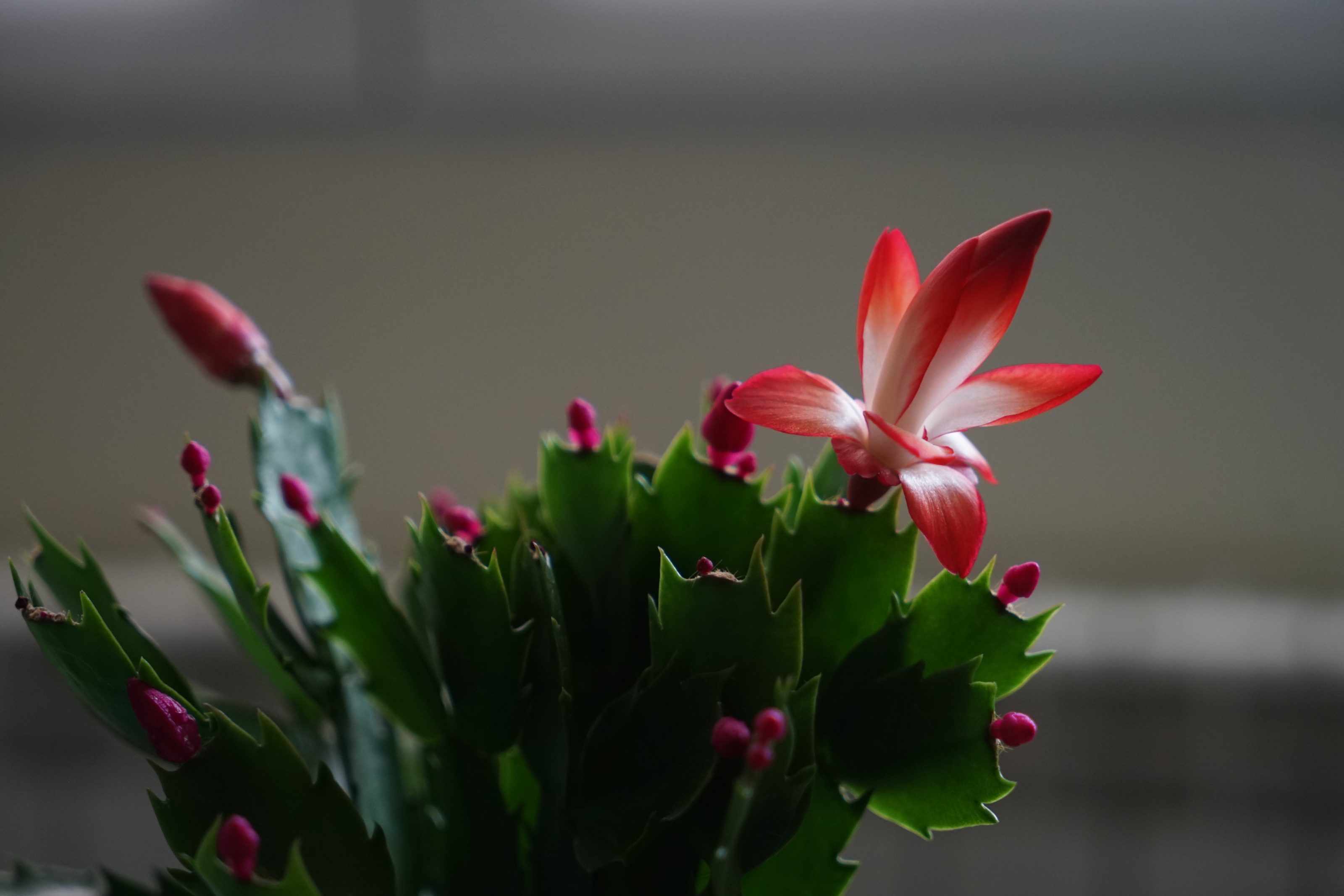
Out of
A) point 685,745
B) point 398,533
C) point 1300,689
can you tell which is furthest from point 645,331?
point 685,745

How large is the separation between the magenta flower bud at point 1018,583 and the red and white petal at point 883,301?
0.29 feet

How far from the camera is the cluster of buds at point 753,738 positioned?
29cm

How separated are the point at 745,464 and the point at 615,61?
105cm

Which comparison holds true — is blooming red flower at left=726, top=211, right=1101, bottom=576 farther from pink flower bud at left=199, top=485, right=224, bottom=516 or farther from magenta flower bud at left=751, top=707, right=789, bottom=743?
pink flower bud at left=199, top=485, right=224, bottom=516

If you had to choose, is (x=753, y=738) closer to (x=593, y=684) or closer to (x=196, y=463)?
(x=593, y=684)

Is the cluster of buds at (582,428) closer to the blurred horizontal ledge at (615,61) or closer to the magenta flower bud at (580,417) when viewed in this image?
the magenta flower bud at (580,417)

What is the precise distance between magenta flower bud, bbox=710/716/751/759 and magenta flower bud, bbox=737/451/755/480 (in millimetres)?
128

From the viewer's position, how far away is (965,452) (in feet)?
1.17

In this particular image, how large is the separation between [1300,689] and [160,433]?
4.83 ft

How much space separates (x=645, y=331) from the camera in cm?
133

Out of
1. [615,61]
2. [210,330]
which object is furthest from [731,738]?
[615,61]

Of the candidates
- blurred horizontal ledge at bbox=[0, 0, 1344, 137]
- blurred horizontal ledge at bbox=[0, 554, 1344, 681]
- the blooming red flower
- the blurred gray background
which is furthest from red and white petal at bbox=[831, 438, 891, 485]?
blurred horizontal ledge at bbox=[0, 0, 1344, 137]

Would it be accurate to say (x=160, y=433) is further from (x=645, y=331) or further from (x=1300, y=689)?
(x=1300, y=689)

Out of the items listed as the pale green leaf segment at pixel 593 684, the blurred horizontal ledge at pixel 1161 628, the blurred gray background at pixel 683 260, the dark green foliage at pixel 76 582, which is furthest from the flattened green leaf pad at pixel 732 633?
the blurred gray background at pixel 683 260
